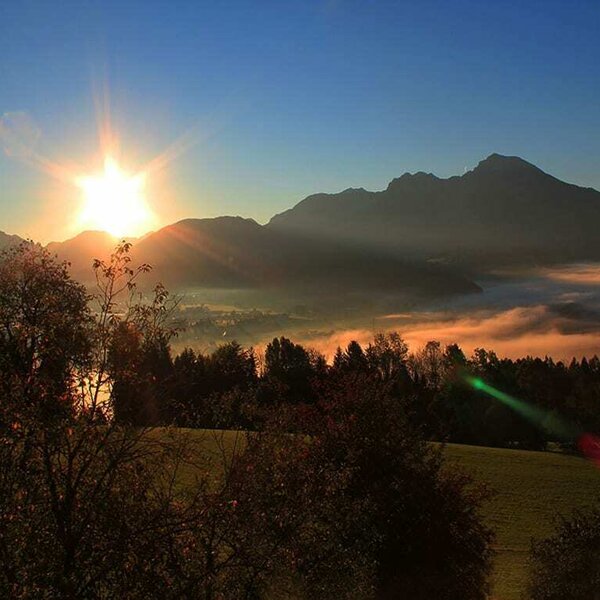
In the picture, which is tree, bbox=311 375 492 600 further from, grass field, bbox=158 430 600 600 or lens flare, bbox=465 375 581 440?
lens flare, bbox=465 375 581 440

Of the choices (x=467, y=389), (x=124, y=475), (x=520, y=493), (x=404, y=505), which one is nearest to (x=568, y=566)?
(x=404, y=505)

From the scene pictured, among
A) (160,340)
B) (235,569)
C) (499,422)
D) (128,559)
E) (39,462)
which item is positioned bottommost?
(499,422)

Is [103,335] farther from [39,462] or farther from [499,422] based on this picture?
[499,422]

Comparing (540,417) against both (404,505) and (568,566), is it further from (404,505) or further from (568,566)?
(404,505)

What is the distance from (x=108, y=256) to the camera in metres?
10.0

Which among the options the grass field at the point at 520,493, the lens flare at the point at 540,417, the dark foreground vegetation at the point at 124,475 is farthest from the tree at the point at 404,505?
the lens flare at the point at 540,417

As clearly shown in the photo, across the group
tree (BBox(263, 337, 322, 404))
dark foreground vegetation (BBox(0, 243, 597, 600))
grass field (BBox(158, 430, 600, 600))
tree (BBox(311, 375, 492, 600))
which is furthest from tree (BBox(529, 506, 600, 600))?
tree (BBox(263, 337, 322, 404))

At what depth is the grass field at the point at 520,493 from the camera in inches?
1225

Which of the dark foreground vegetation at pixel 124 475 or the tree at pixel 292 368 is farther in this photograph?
the tree at pixel 292 368

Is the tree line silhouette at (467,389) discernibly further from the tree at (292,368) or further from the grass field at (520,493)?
the grass field at (520,493)

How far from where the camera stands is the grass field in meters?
31.1

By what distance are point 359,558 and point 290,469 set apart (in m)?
4.61

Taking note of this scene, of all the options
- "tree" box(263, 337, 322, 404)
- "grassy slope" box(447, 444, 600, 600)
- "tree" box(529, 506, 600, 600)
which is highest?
"tree" box(263, 337, 322, 404)

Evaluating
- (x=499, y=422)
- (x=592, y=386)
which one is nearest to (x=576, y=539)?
(x=499, y=422)
